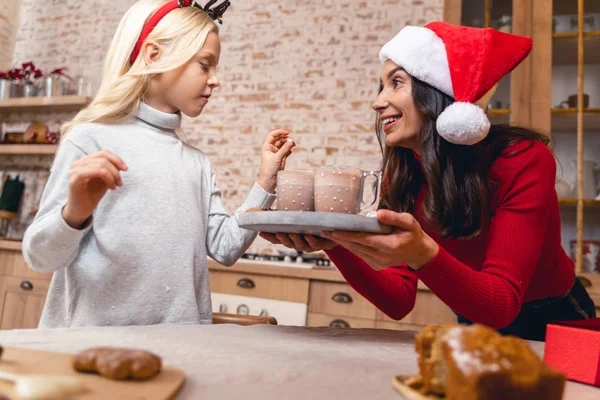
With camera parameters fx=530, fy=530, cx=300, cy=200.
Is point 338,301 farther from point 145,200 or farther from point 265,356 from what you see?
point 265,356

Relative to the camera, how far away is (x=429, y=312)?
8.53ft

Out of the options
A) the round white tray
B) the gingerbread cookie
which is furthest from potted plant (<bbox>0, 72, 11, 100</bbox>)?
the gingerbread cookie

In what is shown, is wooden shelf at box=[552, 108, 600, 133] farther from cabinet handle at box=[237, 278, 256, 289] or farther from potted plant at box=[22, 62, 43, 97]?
potted plant at box=[22, 62, 43, 97]

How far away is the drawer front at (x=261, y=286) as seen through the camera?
2.84m

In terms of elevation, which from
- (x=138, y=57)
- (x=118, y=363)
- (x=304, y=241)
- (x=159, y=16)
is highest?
(x=159, y=16)

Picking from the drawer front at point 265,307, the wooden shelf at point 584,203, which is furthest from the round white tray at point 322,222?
the wooden shelf at point 584,203

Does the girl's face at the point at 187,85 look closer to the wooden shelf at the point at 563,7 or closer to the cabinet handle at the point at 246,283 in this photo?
the cabinet handle at the point at 246,283

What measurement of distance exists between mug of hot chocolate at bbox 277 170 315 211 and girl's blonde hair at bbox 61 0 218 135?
53cm

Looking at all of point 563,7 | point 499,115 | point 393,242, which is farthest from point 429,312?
point 563,7

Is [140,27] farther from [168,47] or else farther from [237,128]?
[237,128]

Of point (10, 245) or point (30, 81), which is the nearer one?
point (10, 245)

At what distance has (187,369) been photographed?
0.69 m

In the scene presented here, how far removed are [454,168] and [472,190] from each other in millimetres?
107

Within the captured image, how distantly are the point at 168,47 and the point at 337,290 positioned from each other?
167 centimetres
